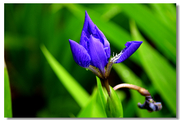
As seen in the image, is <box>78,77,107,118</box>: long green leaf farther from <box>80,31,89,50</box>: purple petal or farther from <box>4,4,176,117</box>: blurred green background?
<box>4,4,176,117</box>: blurred green background

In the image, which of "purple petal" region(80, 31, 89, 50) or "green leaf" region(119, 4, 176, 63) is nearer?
"purple petal" region(80, 31, 89, 50)

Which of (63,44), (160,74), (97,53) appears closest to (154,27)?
(160,74)

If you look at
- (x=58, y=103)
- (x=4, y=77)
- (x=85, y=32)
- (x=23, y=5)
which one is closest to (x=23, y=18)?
(x=23, y=5)

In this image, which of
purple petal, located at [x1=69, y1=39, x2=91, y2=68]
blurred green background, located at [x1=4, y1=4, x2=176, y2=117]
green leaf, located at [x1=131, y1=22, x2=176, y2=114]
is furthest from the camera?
blurred green background, located at [x1=4, y1=4, x2=176, y2=117]

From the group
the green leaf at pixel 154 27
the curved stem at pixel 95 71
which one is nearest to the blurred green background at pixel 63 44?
the green leaf at pixel 154 27

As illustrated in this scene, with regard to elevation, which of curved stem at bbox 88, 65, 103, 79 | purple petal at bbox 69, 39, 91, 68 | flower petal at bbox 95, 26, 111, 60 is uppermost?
flower petal at bbox 95, 26, 111, 60

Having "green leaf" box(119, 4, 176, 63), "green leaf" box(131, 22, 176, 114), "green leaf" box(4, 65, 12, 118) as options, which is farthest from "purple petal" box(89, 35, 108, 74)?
"green leaf" box(119, 4, 176, 63)

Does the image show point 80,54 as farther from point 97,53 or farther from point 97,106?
point 97,106
